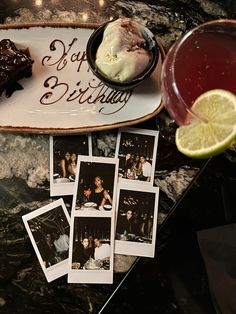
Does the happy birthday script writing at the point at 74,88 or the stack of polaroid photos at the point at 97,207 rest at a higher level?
the happy birthday script writing at the point at 74,88

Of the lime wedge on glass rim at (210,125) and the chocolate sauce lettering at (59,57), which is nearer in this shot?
the lime wedge on glass rim at (210,125)

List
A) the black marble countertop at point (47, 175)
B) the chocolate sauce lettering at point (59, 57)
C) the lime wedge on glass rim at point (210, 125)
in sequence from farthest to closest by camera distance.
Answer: the chocolate sauce lettering at point (59, 57) < the black marble countertop at point (47, 175) < the lime wedge on glass rim at point (210, 125)

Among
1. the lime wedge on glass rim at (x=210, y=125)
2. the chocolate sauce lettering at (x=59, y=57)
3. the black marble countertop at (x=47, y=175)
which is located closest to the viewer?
the lime wedge on glass rim at (x=210, y=125)

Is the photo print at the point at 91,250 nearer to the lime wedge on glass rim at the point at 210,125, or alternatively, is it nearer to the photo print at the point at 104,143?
the photo print at the point at 104,143

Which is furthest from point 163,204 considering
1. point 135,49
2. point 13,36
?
point 13,36

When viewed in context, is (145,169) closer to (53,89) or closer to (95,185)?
(95,185)

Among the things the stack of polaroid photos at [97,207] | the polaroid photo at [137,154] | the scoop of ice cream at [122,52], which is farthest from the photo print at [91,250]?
the scoop of ice cream at [122,52]
